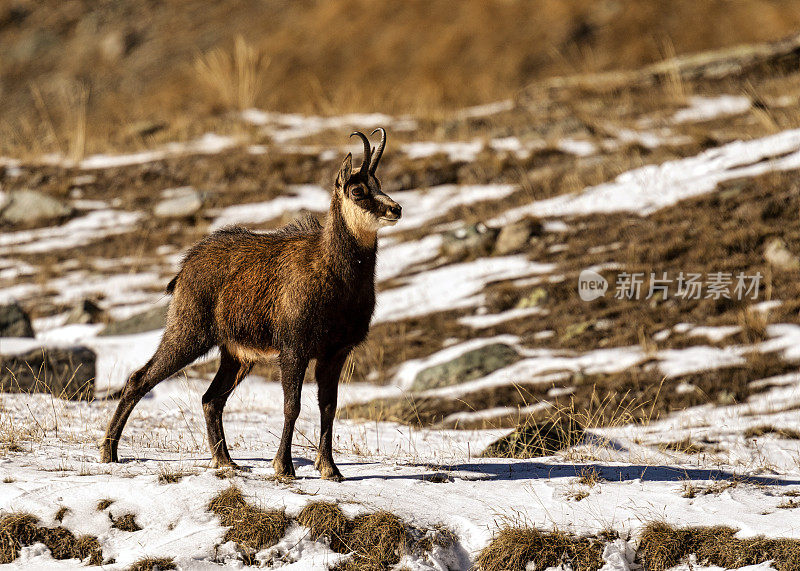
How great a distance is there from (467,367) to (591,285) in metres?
2.71

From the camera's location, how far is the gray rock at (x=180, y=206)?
18.0 metres

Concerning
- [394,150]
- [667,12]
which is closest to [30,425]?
[394,150]

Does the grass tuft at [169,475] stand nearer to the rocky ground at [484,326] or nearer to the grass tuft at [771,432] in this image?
the rocky ground at [484,326]

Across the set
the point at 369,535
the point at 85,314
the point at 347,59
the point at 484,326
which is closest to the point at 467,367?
the point at 484,326

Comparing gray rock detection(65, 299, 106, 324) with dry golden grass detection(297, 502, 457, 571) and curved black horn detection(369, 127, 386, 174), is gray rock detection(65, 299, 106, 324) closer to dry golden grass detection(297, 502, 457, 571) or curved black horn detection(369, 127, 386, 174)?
curved black horn detection(369, 127, 386, 174)

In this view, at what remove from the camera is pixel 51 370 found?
9953 millimetres

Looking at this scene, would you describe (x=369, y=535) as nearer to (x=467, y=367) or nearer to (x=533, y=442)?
(x=533, y=442)

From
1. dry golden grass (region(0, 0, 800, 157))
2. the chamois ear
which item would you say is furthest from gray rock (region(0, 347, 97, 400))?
dry golden grass (region(0, 0, 800, 157))

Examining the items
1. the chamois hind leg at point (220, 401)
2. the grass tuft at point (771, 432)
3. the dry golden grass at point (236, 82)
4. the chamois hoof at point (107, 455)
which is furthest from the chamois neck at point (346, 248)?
the dry golden grass at point (236, 82)

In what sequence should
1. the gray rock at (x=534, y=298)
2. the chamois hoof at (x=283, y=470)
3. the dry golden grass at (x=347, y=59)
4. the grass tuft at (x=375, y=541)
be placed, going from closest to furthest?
the grass tuft at (x=375, y=541) < the chamois hoof at (x=283, y=470) < the gray rock at (x=534, y=298) < the dry golden grass at (x=347, y=59)

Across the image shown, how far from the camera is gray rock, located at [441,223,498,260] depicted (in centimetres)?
1442

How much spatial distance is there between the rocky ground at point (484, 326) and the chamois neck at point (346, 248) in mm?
1473

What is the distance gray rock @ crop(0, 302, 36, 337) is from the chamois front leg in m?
7.29

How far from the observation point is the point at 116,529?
5285 mm
